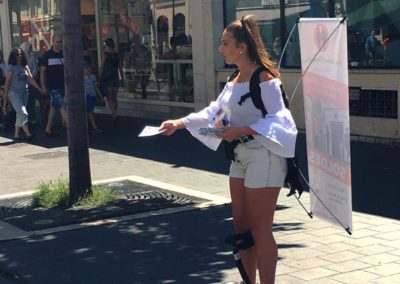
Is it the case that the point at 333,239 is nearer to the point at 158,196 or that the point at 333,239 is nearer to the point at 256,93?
the point at 256,93

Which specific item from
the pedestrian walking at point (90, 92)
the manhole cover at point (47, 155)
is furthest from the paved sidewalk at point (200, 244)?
the pedestrian walking at point (90, 92)

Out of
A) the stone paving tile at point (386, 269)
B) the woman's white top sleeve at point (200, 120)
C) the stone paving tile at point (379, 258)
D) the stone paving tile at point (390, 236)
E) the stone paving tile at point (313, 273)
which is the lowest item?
the stone paving tile at point (313, 273)

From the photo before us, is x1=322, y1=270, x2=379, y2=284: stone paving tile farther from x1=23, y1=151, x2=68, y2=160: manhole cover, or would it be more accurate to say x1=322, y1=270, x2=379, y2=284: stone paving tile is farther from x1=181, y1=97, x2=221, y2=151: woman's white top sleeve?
x1=23, y1=151, x2=68, y2=160: manhole cover

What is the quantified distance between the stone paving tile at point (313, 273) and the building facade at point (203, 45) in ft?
19.8

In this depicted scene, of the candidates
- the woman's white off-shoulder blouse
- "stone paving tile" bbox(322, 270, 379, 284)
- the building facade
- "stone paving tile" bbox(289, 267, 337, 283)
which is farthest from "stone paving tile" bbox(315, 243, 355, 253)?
the building facade

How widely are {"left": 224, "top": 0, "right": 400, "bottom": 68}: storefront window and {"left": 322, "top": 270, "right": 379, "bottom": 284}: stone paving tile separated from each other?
650 cm

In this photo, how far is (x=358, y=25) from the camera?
1211 cm

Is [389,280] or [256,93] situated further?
[389,280]

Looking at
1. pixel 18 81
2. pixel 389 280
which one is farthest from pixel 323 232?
pixel 18 81

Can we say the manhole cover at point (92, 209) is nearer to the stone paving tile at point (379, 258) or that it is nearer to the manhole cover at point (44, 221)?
the manhole cover at point (44, 221)

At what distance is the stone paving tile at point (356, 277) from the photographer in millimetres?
5395

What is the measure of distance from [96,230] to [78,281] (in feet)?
4.99

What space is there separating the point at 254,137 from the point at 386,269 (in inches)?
68.6

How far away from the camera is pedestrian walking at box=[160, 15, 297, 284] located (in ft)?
15.0
